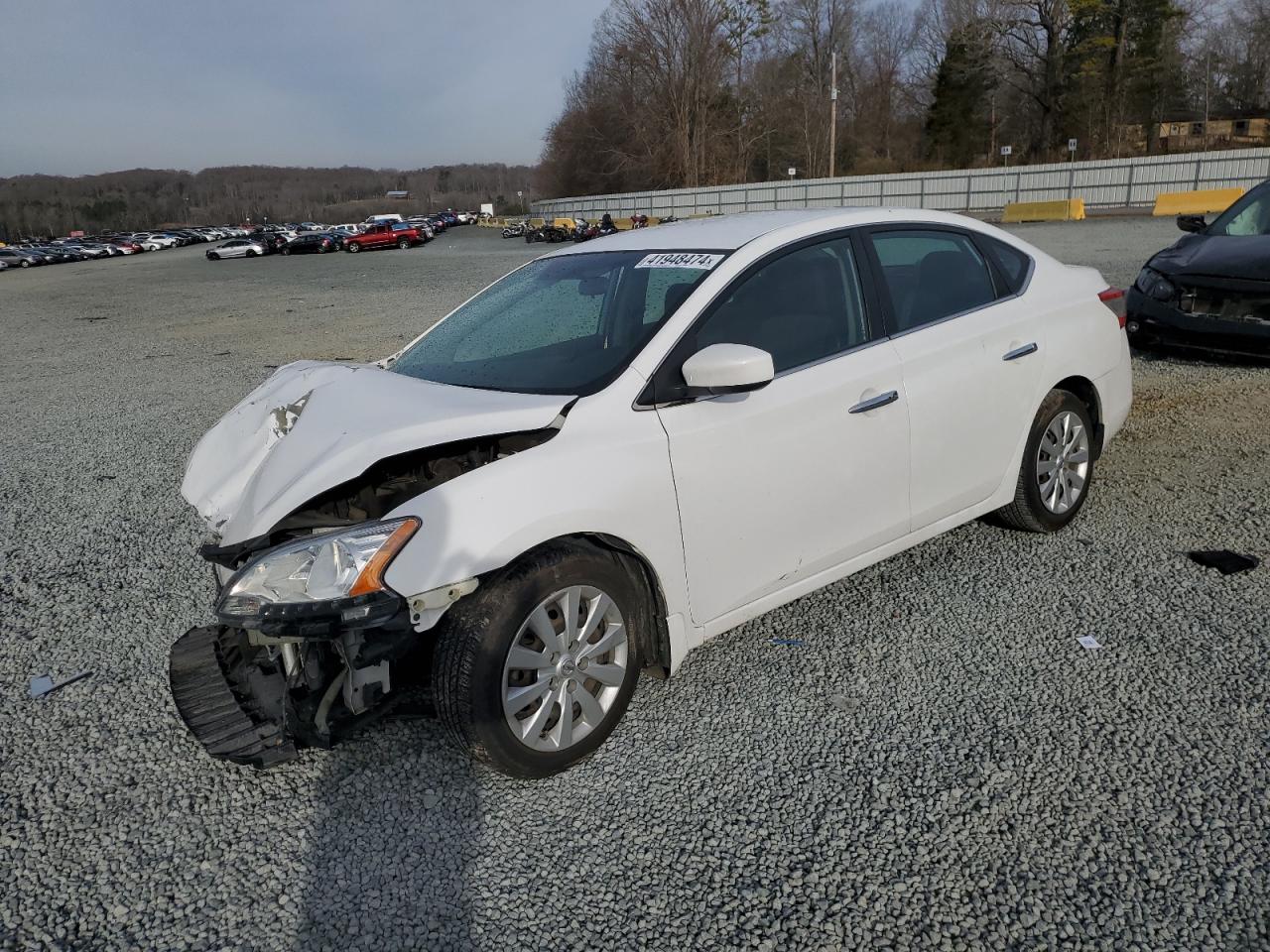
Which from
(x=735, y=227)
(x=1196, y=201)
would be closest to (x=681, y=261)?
(x=735, y=227)

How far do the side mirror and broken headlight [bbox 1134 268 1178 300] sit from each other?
6.30 meters

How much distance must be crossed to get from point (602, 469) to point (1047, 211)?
34656 mm

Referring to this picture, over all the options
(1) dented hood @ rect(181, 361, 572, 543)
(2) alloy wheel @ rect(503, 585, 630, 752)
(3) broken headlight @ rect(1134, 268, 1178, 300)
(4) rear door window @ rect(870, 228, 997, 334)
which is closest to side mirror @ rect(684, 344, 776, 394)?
(1) dented hood @ rect(181, 361, 572, 543)

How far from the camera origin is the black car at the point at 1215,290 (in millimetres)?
7145

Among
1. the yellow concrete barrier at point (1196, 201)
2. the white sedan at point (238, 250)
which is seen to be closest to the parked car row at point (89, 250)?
the white sedan at point (238, 250)

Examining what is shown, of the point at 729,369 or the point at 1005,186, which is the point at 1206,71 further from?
the point at 729,369

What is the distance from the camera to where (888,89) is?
3039 inches

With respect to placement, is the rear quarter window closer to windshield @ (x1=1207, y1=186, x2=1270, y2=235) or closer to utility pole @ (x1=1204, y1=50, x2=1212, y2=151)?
windshield @ (x1=1207, y1=186, x2=1270, y2=235)

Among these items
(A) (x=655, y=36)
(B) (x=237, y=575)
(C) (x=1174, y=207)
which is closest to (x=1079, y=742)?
(B) (x=237, y=575)

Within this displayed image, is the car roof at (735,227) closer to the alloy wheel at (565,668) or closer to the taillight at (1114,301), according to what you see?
the taillight at (1114,301)

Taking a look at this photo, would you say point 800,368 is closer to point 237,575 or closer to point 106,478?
point 237,575

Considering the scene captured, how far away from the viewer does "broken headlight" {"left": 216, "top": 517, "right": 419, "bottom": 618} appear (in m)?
2.54

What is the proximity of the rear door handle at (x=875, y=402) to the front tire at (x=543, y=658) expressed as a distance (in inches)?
42.3

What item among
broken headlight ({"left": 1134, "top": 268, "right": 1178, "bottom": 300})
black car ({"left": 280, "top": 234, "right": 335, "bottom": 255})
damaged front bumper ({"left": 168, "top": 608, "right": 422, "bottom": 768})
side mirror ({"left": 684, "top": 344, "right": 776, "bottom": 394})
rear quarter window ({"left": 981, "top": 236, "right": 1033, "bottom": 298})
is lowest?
black car ({"left": 280, "top": 234, "right": 335, "bottom": 255})
